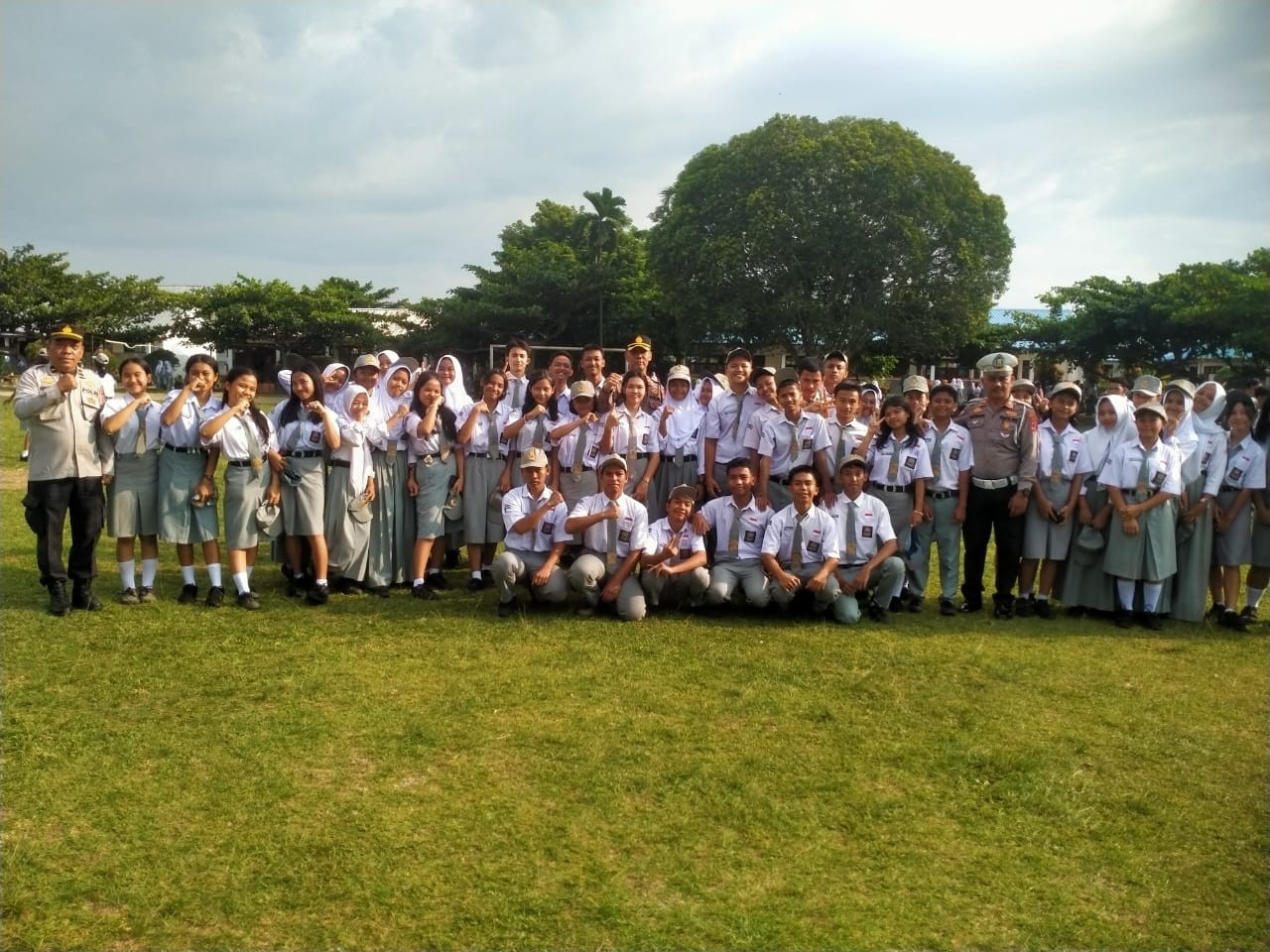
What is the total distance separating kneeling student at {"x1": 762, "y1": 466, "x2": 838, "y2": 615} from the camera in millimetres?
6172

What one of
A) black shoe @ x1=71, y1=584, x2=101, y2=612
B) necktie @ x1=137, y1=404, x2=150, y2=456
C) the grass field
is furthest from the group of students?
the grass field

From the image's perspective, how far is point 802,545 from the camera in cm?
627

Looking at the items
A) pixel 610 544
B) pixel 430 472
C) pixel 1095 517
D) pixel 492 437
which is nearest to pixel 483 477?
pixel 492 437

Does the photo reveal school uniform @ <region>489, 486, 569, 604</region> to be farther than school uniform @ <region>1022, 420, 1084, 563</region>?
No

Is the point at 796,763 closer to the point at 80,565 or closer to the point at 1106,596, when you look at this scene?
the point at 1106,596

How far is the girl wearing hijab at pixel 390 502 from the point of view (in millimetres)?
6777

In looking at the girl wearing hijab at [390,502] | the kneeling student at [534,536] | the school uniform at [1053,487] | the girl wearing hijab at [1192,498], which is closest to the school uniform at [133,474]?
the girl wearing hijab at [390,502]

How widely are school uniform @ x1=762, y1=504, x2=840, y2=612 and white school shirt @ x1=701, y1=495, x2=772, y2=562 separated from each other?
0.12m

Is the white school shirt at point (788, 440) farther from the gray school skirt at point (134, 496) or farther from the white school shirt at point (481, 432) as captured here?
the gray school skirt at point (134, 496)

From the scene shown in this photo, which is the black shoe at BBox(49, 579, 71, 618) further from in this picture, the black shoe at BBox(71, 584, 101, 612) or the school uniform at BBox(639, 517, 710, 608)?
the school uniform at BBox(639, 517, 710, 608)

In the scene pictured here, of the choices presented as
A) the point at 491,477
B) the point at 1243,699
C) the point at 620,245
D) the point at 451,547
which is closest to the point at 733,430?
the point at 491,477

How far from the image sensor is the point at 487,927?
9.30ft

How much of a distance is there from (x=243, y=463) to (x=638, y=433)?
9.23ft

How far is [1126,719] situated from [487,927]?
351 cm
